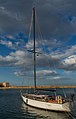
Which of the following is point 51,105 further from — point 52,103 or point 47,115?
point 47,115

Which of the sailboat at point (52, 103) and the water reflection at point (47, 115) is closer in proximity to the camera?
the water reflection at point (47, 115)

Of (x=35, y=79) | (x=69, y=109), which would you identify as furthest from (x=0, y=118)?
(x=35, y=79)

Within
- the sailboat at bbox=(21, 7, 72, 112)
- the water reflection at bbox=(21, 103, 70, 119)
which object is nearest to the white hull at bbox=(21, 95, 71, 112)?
the sailboat at bbox=(21, 7, 72, 112)

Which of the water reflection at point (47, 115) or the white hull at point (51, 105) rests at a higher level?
the white hull at point (51, 105)

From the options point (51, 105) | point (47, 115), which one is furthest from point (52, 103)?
point (47, 115)

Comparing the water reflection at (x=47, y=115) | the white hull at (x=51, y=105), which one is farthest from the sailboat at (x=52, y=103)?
the water reflection at (x=47, y=115)

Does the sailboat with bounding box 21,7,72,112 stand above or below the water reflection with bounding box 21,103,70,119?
above

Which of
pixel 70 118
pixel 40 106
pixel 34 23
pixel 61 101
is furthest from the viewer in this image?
pixel 34 23

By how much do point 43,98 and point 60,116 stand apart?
26.2 feet

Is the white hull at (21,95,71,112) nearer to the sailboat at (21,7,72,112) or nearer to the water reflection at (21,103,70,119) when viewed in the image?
the sailboat at (21,7,72,112)

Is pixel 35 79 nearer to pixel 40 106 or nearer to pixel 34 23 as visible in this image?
pixel 40 106

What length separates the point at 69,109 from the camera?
4381 centimetres

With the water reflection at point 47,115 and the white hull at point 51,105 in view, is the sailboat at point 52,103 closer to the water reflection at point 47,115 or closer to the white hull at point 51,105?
the white hull at point 51,105

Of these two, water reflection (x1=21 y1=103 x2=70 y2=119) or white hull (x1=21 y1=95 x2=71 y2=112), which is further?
white hull (x1=21 y1=95 x2=71 y2=112)
